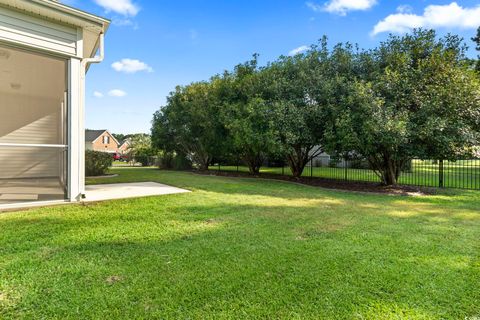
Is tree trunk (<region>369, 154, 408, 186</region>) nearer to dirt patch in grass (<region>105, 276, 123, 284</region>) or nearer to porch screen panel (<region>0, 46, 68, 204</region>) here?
dirt patch in grass (<region>105, 276, 123, 284</region>)

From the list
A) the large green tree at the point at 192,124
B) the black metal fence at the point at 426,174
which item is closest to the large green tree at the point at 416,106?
the black metal fence at the point at 426,174

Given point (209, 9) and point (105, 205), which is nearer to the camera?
point (105, 205)

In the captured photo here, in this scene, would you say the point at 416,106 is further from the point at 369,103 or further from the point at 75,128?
the point at 75,128

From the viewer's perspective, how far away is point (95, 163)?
13.5 metres

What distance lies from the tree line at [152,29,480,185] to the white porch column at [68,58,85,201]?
561 centimetres

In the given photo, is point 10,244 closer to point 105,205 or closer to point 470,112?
point 105,205

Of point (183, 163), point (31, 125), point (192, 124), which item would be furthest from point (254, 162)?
point (31, 125)

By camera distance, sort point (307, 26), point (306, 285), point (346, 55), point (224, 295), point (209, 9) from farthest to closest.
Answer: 1. point (307, 26)
2. point (209, 9)
3. point (346, 55)
4. point (306, 285)
5. point (224, 295)

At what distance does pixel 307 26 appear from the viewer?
40.3 ft

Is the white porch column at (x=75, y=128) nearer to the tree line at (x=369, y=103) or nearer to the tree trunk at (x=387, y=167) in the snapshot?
the tree line at (x=369, y=103)

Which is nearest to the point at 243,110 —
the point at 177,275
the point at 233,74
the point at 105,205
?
the point at 233,74

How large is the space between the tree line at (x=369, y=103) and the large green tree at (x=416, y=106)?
0.09 ft

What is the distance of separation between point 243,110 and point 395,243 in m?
8.36

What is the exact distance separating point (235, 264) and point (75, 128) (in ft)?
15.7
